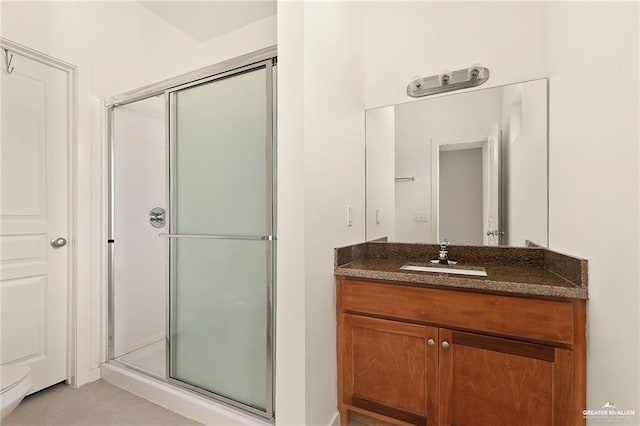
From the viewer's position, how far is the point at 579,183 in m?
1.20

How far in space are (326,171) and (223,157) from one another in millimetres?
629

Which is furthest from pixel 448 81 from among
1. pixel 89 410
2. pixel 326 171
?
pixel 89 410

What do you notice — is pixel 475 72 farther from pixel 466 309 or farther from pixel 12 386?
pixel 12 386

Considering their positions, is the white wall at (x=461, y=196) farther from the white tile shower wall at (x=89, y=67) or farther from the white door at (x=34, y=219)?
the white door at (x=34, y=219)

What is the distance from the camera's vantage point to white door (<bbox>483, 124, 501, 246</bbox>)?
1.83m

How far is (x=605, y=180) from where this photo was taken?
3.20 ft

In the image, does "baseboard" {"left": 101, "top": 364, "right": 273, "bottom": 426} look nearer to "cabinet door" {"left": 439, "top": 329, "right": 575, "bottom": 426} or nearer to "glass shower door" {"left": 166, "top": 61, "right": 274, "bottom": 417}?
"glass shower door" {"left": 166, "top": 61, "right": 274, "bottom": 417}

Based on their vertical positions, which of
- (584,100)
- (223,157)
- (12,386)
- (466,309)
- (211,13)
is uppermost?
(211,13)

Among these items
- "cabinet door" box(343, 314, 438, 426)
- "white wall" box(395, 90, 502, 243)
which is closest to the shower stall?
"cabinet door" box(343, 314, 438, 426)

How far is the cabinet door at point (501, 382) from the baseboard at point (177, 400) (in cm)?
91

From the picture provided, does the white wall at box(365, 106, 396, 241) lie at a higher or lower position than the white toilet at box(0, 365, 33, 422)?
higher

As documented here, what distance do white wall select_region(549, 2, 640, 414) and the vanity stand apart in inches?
3.8

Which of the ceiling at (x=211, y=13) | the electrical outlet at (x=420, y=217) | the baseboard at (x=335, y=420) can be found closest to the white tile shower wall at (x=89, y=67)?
the ceiling at (x=211, y=13)

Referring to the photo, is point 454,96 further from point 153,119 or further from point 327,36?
point 153,119
